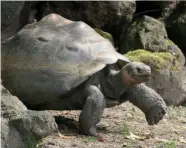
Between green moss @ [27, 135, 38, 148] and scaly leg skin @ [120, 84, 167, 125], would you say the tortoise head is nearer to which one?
scaly leg skin @ [120, 84, 167, 125]

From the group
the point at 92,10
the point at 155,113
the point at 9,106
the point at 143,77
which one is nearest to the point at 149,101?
the point at 155,113

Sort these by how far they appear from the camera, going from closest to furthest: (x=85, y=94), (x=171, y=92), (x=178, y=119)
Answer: (x=85, y=94)
(x=178, y=119)
(x=171, y=92)

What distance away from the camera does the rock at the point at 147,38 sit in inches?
288

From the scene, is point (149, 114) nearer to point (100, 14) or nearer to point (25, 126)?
point (25, 126)

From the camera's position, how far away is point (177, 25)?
8.97 meters

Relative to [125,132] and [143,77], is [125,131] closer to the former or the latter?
[125,132]

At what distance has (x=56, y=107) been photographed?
176 inches

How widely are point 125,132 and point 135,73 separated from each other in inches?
21.0

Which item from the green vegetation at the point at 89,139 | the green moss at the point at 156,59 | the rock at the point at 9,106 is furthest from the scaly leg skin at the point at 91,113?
the green moss at the point at 156,59

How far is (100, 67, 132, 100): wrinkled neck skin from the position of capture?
4.47 metres

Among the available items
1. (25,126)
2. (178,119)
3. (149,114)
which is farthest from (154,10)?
(25,126)

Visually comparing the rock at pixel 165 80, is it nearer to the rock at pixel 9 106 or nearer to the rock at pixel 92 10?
the rock at pixel 92 10

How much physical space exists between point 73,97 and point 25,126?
1.36 m

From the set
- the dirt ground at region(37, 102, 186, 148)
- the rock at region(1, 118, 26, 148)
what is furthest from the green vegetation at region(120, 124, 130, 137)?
the rock at region(1, 118, 26, 148)
